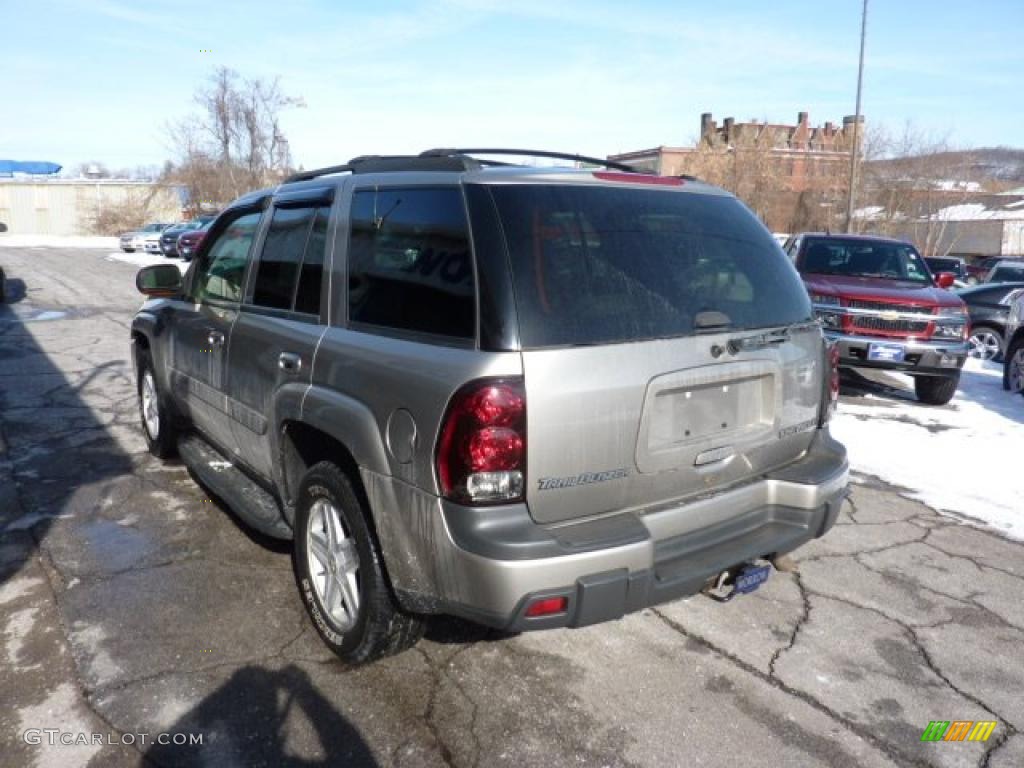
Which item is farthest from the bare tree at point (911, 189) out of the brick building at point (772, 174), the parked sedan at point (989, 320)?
the parked sedan at point (989, 320)

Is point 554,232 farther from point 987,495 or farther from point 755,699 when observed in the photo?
point 987,495

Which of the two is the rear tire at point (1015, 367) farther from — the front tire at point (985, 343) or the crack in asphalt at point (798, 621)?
the crack in asphalt at point (798, 621)

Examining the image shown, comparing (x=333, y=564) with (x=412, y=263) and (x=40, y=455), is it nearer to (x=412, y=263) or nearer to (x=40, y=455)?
(x=412, y=263)

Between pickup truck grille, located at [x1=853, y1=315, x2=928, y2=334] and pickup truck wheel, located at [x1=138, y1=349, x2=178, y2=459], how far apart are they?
6324 millimetres

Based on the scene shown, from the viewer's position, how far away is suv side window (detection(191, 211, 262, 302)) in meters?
4.02

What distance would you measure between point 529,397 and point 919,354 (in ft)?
21.3

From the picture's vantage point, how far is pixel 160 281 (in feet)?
16.3

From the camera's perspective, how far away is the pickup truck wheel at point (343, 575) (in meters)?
2.78

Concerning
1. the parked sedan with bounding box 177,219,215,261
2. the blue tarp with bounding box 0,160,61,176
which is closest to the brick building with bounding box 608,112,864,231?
the parked sedan with bounding box 177,219,215,261

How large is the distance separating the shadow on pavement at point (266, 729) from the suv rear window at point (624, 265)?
1.50 m

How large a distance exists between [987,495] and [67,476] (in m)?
6.22

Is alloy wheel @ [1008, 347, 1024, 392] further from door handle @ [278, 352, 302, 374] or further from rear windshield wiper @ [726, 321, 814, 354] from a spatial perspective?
door handle @ [278, 352, 302, 374]

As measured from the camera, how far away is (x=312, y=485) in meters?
3.07
